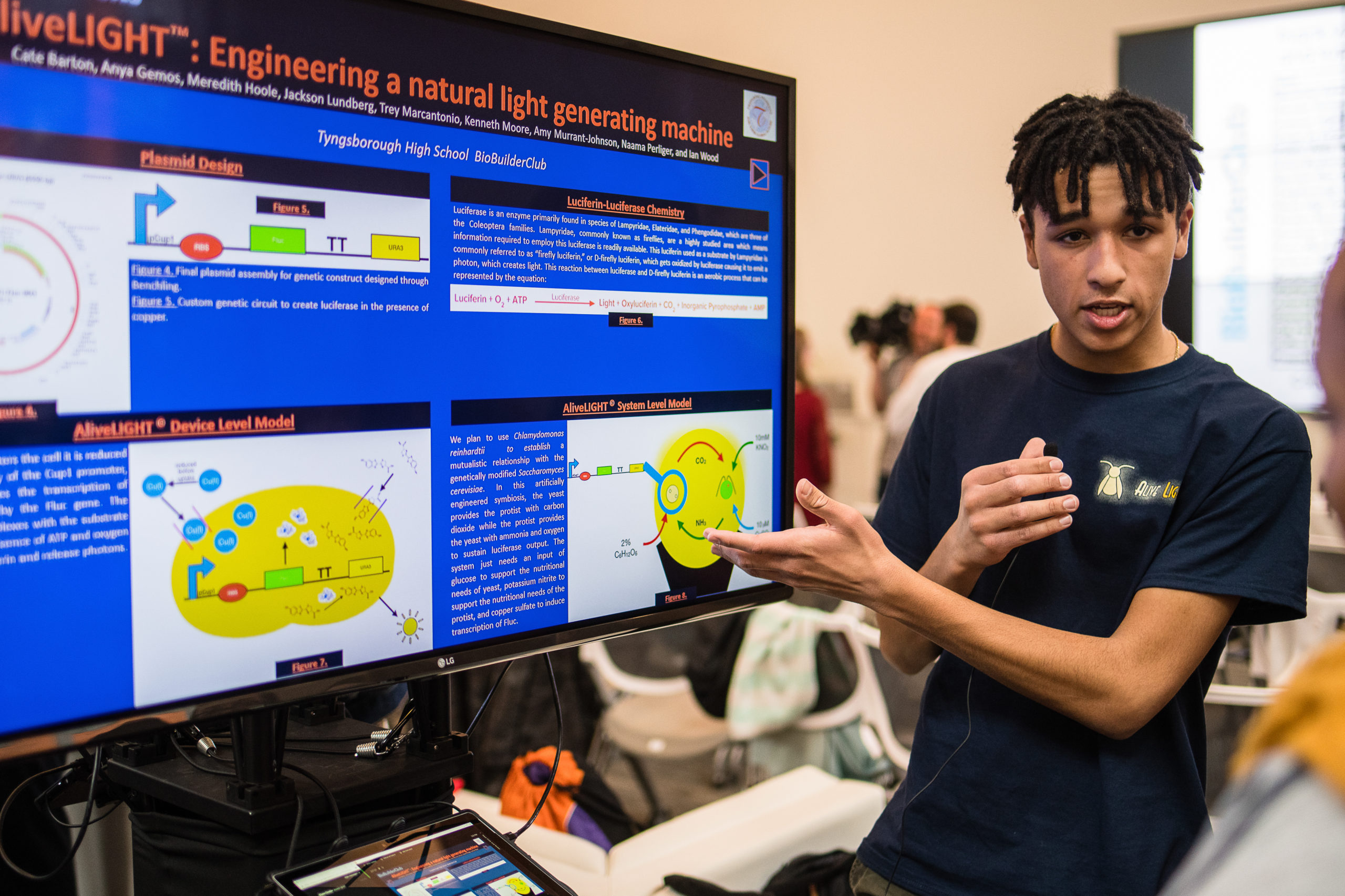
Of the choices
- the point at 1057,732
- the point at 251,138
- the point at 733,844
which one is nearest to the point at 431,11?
the point at 251,138

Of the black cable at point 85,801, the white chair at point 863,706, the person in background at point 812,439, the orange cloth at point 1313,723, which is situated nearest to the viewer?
the orange cloth at point 1313,723

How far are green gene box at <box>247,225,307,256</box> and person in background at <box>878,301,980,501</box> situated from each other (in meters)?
2.85

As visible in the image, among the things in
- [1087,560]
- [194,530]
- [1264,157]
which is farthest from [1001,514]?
[1264,157]

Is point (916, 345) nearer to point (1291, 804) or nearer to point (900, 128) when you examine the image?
point (900, 128)

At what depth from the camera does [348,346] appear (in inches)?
35.3

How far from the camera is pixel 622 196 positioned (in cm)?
111

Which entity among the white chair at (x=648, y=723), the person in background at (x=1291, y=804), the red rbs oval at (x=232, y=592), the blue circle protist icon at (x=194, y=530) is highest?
the blue circle protist icon at (x=194, y=530)

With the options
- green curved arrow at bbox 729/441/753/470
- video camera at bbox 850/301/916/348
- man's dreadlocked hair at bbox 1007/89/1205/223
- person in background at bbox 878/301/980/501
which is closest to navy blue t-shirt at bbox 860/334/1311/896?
man's dreadlocked hair at bbox 1007/89/1205/223

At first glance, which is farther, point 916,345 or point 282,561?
point 916,345

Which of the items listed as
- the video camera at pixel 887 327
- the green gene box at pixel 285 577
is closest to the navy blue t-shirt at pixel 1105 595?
the green gene box at pixel 285 577

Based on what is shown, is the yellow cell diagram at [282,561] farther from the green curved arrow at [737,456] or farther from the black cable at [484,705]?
the green curved arrow at [737,456]

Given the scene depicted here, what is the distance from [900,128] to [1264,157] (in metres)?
2.23

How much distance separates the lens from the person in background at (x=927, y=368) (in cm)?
405

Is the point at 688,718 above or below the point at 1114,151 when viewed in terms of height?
below
